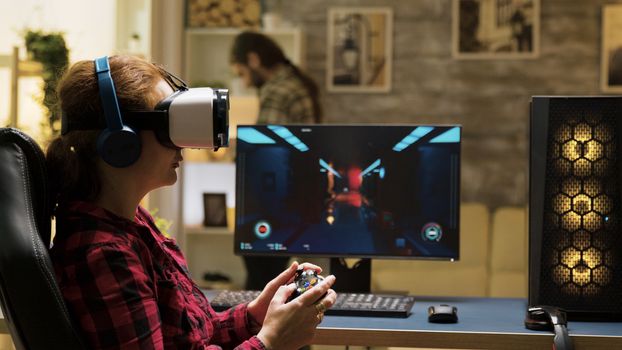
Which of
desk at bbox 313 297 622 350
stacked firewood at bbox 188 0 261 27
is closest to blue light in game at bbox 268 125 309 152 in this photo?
desk at bbox 313 297 622 350

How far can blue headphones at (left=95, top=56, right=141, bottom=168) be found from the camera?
137cm

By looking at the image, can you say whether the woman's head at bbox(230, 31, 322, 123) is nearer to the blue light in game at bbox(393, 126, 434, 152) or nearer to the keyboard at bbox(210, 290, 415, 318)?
the blue light in game at bbox(393, 126, 434, 152)

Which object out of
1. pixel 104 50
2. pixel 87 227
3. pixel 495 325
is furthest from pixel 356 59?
pixel 87 227

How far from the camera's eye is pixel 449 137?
2.24 m

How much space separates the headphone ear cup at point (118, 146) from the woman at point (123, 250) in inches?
1.5

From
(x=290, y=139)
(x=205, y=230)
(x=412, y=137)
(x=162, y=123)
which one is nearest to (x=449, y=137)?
(x=412, y=137)

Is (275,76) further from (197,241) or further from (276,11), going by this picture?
(197,241)

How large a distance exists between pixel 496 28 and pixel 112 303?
4.48 m

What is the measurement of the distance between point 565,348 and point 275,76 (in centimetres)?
331

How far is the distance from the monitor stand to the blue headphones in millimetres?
1023

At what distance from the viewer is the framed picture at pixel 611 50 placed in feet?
17.3

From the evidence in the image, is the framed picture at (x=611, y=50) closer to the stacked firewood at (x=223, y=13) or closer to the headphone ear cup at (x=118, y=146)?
the stacked firewood at (x=223, y=13)

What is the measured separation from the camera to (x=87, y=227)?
4.50 feet

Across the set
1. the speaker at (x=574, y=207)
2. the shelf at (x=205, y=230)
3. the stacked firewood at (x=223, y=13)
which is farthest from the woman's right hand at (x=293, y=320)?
the stacked firewood at (x=223, y=13)
